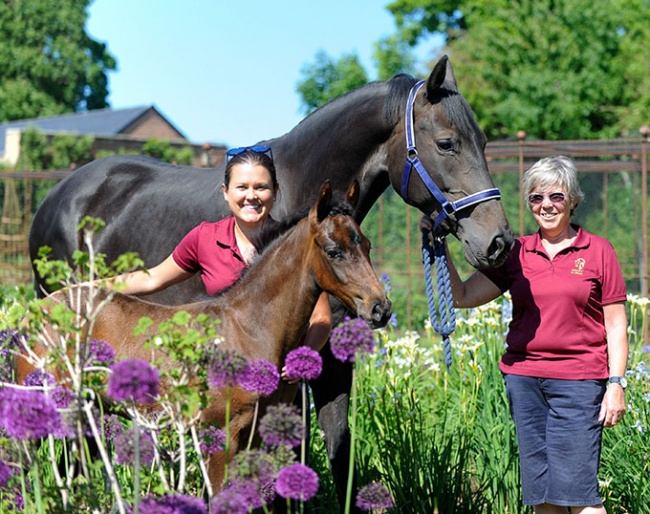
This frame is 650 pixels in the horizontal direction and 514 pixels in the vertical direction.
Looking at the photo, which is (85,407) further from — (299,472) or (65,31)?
(65,31)

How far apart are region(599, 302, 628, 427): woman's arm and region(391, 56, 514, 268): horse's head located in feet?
1.67

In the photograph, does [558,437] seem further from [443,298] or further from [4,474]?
[4,474]

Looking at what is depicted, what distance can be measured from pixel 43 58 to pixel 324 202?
53.4 meters

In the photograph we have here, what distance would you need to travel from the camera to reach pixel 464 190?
3877 mm

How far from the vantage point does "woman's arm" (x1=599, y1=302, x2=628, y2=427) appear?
3.49 meters

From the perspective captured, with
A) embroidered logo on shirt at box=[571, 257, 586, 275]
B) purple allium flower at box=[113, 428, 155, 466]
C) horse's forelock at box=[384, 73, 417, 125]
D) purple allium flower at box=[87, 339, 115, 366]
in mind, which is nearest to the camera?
purple allium flower at box=[113, 428, 155, 466]

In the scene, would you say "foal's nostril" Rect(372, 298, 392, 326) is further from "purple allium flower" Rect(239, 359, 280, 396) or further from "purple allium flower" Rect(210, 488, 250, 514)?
"purple allium flower" Rect(210, 488, 250, 514)

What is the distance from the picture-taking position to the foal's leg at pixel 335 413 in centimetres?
428

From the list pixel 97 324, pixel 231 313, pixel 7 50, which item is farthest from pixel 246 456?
pixel 7 50

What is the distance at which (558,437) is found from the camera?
11.6ft

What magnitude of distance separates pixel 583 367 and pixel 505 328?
250 cm

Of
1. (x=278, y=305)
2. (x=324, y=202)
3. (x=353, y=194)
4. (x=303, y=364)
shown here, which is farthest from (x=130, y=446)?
(x=353, y=194)

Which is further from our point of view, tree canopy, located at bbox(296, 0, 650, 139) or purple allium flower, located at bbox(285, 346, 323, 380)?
tree canopy, located at bbox(296, 0, 650, 139)

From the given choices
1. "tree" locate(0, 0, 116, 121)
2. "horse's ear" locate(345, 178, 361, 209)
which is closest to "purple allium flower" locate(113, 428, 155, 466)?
"horse's ear" locate(345, 178, 361, 209)
